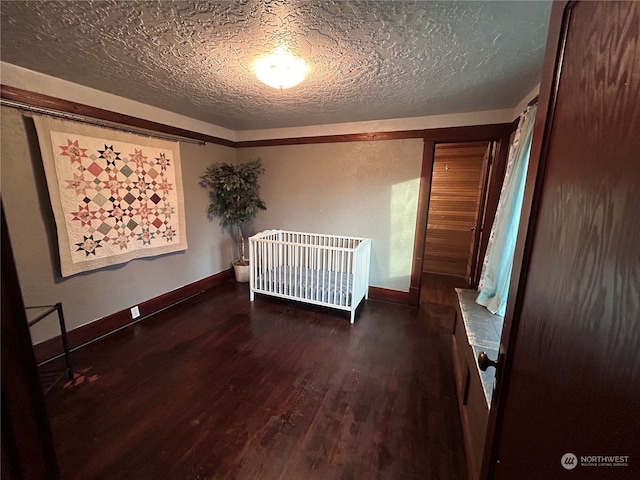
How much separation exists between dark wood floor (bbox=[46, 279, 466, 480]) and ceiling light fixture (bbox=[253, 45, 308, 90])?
2.11 metres

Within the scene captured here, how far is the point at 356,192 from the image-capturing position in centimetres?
329

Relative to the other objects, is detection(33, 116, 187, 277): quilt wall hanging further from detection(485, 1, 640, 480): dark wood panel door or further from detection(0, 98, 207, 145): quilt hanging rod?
detection(485, 1, 640, 480): dark wood panel door

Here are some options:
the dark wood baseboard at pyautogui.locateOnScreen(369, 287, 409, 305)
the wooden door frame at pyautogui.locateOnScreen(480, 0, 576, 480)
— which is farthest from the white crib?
Result: the wooden door frame at pyautogui.locateOnScreen(480, 0, 576, 480)

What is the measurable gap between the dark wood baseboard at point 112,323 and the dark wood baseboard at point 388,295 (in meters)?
2.29

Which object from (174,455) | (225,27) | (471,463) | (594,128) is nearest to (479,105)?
(225,27)

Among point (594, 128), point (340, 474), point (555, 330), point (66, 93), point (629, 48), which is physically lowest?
point (340, 474)

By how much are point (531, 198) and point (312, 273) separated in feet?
8.21

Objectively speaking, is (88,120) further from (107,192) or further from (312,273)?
(312,273)

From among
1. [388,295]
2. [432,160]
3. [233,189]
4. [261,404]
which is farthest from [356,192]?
[261,404]

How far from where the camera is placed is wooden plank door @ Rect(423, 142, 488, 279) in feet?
13.2

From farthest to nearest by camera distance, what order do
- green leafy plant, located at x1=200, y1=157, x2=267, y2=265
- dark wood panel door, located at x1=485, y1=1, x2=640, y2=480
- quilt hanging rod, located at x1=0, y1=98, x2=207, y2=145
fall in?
1. green leafy plant, located at x1=200, y1=157, x2=267, y2=265
2. quilt hanging rod, located at x1=0, y1=98, x2=207, y2=145
3. dark wood panel door, located at x1=485, y1=1, x2=640, y2=480

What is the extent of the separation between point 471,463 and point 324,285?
1.85 meters

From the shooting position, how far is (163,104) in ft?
8.45

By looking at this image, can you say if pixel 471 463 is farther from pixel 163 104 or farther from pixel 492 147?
pixel 163 104
